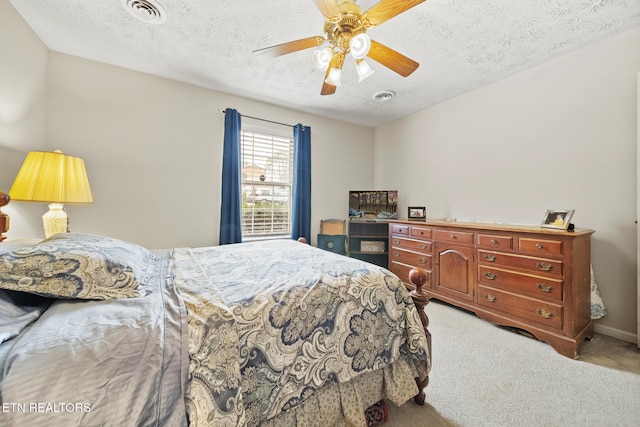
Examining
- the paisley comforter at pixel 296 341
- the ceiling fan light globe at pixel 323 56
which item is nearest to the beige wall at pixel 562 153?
the paisley comforter at pixel 296 341

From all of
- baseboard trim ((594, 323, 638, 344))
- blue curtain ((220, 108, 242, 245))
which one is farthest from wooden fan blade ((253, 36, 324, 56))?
baseboard trim ((594, 323, 638, 344))

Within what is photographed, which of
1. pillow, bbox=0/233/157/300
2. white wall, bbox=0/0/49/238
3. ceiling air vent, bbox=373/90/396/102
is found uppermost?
ceiling air vent, bbox=373/90/396/102

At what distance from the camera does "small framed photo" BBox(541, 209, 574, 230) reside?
79.9 inches

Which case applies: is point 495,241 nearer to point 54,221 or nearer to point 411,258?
point 411,258

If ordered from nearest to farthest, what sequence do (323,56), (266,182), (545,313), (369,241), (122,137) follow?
(323,56)
(545,313)
(122,137)
(266,182)
(369,241)

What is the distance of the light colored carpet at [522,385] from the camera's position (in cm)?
131

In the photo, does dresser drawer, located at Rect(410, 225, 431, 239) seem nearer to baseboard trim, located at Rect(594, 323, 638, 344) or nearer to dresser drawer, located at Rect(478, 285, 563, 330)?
dresser drawer, located at Rect(478, 285, 563, 330)

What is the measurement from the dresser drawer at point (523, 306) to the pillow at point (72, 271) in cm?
271

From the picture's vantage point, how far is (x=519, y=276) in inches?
82.8

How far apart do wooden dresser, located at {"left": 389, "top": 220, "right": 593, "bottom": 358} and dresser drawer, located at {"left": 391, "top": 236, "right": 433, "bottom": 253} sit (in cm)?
4

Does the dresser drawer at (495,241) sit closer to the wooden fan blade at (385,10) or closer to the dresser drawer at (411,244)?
the dresser drawer at (411,244)

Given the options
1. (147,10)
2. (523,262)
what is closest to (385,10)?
(147,10)

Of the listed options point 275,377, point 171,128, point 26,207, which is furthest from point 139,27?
point 275,377

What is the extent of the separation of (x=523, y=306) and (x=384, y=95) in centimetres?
272
